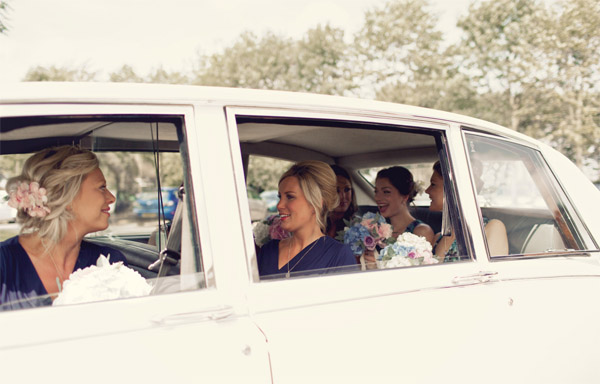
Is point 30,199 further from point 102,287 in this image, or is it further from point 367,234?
point 367,234

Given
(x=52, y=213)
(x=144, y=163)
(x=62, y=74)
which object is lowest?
(x=52, y=213)

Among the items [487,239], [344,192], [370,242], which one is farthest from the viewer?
[344,192]

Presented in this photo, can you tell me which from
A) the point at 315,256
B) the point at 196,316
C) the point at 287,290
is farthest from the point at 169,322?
the point at 315,256

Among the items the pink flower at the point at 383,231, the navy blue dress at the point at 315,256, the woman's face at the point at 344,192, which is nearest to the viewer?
the navy blue dress at the point at 315,256

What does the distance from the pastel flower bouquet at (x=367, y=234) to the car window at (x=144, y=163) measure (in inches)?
49.5

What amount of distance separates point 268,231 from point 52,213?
1710mm

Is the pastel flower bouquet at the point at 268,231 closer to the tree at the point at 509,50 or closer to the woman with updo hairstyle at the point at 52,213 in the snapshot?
the woman with updo hairstyle at the point at 52,213

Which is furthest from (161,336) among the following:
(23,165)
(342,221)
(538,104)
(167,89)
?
(538,104)

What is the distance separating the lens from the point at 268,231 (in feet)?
11.4

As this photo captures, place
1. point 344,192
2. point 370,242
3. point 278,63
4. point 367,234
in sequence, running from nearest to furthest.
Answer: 1. point 370,242
2. point 367,234
3. point 344,192
4. point 278,63

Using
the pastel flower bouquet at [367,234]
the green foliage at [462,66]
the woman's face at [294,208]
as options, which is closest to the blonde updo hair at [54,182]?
the woman's face at [294,208]

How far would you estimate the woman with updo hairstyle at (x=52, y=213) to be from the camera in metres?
1.91

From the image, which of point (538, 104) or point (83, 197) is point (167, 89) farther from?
point (538, 104)

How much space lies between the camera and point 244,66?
2525 cm
